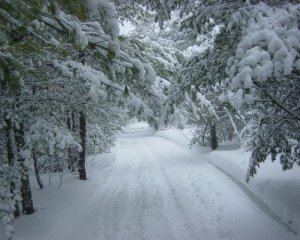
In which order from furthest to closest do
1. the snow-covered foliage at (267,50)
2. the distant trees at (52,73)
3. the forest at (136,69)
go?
the distant trees at (52,73) < the forest at (136,69) < the snow-covered foliage at (267,50)

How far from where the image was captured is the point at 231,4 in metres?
5.98

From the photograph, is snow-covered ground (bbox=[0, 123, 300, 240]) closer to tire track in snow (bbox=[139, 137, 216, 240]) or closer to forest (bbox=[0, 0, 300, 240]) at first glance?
tire track in snow (bbox=[139, 137, 216, 240])

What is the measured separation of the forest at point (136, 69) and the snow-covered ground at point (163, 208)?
94cm

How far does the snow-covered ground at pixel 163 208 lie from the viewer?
25.2 feet

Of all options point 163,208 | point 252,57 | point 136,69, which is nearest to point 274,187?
point 163,208

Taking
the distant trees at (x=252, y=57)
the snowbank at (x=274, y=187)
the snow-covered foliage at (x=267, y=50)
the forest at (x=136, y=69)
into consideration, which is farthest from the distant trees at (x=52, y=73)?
the snowbank at (x=274, y=187)

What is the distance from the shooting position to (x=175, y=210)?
30.5 ft

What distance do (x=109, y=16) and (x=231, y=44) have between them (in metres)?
2.54

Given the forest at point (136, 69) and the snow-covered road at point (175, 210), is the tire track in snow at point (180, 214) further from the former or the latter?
the forest at point (136, 69)

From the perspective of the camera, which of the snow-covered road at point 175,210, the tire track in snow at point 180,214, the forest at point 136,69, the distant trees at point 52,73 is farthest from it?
the snow-covered road at point 175,210

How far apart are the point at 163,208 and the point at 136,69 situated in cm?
556

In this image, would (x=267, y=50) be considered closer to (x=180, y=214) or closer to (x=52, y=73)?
(x=180, y=214)

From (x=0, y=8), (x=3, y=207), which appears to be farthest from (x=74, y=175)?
(x=0, y=8)

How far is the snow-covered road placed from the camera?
7.59m
